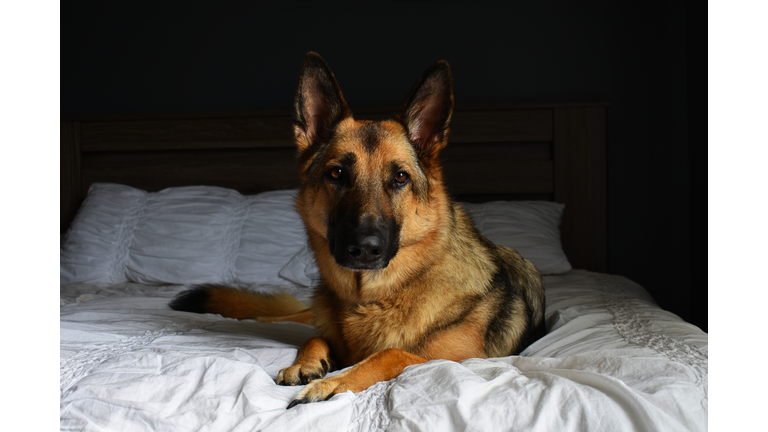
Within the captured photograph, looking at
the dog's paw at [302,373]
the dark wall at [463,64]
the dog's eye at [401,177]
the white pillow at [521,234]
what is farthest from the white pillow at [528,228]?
the dog's paw at [302,373]

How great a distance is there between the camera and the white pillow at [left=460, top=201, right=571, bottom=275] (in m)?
2.83

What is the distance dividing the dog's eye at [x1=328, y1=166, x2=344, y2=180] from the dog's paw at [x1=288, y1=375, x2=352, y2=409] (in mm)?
607

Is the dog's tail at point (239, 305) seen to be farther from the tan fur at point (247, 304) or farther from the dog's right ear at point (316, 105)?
the dog's right ear at point (316, 105)

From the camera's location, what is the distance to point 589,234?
3.46 metres

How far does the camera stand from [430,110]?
1.54m

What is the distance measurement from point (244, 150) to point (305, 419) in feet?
10.1

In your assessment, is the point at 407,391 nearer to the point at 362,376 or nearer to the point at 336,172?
the point at 362,376

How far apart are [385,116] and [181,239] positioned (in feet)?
5.47

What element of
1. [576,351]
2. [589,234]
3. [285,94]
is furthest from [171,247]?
[589,234]

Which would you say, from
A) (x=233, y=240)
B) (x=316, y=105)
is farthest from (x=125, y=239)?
(x=316, y=105)

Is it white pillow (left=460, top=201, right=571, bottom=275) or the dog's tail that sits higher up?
white pillow (left=460, top=201, right=571, bottom=275)

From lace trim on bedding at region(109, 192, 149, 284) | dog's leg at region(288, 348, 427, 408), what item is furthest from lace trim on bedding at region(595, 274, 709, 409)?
lace trim on bedding at region(109, 192, 149, 284)

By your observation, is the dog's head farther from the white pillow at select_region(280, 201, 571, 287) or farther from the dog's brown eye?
the white pillow at select_region(280, 201, 571, 287)

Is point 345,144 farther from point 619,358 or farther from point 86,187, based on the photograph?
point 86,187
